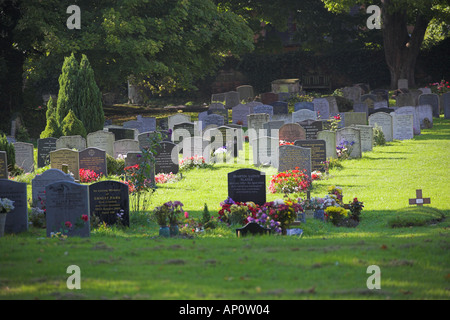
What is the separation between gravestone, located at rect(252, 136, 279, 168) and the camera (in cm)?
2016

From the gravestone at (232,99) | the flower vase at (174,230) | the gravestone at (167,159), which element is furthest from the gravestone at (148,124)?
the flower vase at (174,230)

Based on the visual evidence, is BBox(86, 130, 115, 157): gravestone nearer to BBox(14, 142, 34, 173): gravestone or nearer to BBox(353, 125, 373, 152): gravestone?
BBox(14, 142, 34, 173): gravestone

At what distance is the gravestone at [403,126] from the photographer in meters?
25.9

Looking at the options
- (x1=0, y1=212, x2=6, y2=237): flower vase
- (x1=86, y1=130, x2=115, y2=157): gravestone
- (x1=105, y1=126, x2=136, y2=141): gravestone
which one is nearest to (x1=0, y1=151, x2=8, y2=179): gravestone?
(x1=86, y1=130, x2=115, y2=157): gravestone

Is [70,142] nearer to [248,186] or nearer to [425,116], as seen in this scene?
[248,186]

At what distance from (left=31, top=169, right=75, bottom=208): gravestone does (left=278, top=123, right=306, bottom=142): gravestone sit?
337 inches

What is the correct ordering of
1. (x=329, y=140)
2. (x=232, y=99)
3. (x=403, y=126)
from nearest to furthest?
(x=329, y=140) < (x=403, y=126) < (x=232, y=99)

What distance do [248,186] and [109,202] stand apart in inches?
105

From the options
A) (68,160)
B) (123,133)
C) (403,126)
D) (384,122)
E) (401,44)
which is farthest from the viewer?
(401,44)

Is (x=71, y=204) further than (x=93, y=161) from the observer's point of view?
No

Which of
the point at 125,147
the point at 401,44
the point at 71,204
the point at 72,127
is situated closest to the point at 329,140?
the point at 125,147

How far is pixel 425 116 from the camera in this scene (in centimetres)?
2894

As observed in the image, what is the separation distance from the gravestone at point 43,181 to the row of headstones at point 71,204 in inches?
9.3

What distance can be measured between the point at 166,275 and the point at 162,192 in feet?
29.7
